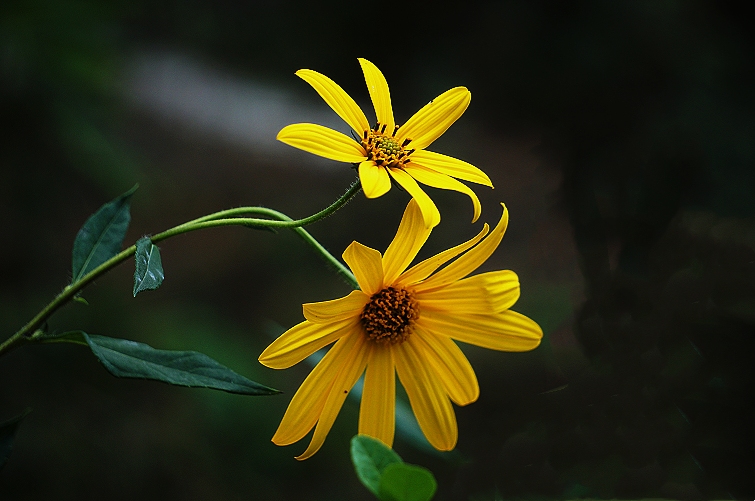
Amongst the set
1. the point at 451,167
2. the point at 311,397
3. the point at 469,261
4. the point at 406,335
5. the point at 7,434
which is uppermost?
the point at 451,167

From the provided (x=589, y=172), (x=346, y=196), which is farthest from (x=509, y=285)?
(x=589, y=172)

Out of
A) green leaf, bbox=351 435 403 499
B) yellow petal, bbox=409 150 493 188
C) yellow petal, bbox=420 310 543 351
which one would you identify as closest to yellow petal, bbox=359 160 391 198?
yellow petal, bbox=409 150 493 188

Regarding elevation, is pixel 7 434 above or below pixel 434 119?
below

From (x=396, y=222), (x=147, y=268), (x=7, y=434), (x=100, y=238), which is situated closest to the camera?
(x=147, y=268)

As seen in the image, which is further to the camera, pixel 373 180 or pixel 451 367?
pixel 451 367

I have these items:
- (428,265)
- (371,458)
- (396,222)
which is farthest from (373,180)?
(396,222)

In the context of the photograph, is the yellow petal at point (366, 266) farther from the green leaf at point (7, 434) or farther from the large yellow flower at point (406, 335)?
the green leaf at point (7, 434)

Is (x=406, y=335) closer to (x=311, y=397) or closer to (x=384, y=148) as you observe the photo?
(x=311, y=397)
